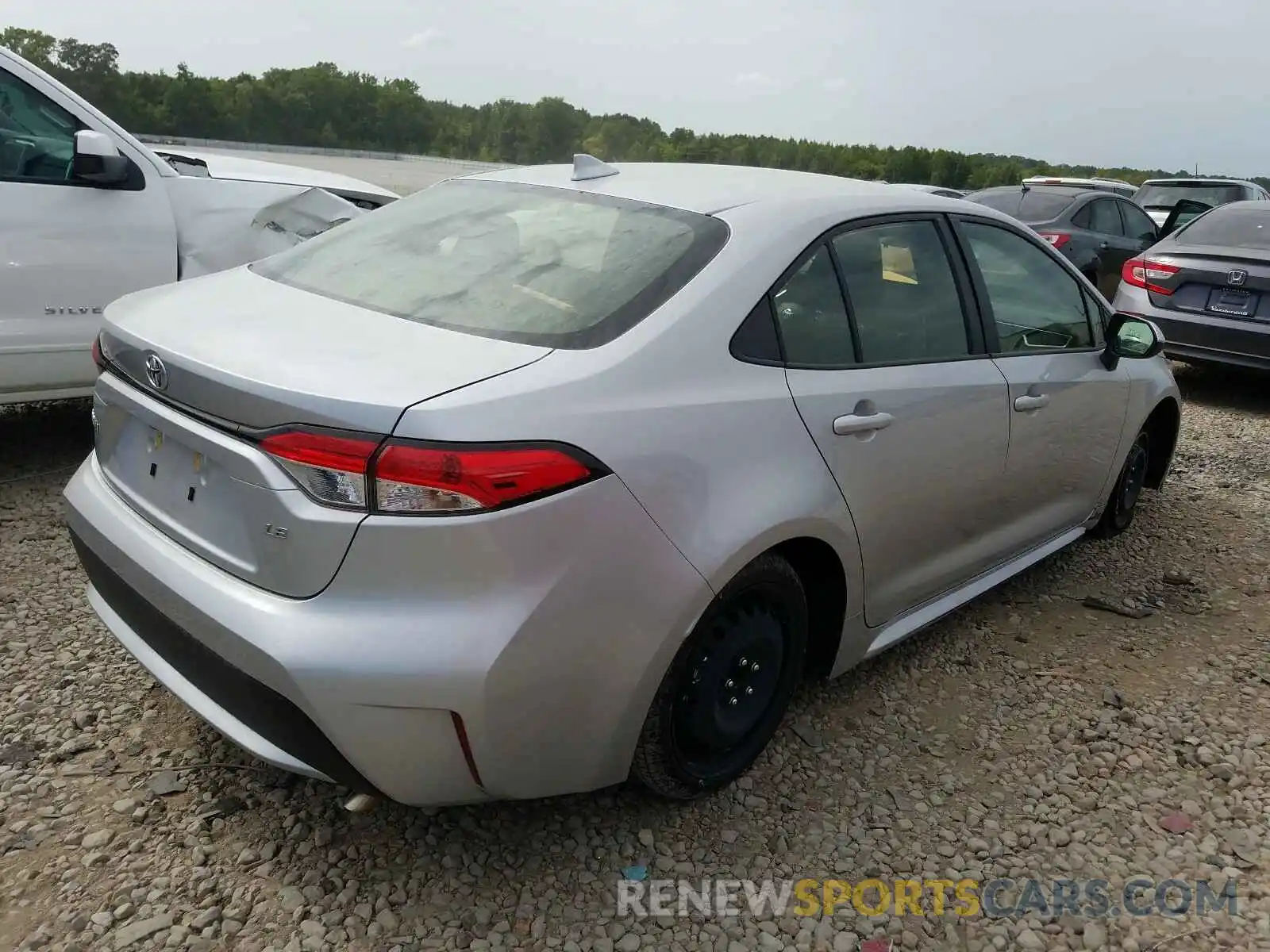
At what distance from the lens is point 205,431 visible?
197 centimetres

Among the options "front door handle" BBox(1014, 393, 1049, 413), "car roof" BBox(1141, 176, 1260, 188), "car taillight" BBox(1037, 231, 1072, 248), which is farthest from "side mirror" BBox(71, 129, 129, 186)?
"car roof" BBox(1141, 176, 1260, 188)

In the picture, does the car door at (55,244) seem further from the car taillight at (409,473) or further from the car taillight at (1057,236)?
the car taillight at (1057,236)

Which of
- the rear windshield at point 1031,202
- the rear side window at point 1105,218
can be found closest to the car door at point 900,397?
the rear windshield at point 1031,202

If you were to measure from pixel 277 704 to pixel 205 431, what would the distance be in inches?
22.5

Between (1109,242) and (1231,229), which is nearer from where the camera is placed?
(1231,229)

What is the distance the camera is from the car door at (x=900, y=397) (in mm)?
2479

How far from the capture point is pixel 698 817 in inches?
97.3

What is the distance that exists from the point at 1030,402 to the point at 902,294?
27.8 inches

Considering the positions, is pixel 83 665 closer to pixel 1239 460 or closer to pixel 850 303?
pixel 850 303

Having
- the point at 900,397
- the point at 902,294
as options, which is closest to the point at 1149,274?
the point at 902,294

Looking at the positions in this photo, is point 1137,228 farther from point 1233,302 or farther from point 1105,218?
point 1233,302

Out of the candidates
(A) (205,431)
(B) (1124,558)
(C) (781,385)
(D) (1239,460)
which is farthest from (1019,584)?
(A) (205,431)

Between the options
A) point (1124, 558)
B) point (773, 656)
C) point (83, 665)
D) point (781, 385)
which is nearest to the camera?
point (781, 385)

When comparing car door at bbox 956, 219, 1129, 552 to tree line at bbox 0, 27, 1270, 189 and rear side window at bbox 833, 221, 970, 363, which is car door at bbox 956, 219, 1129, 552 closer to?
rear side window at bbox 833, 221, 970, 363
